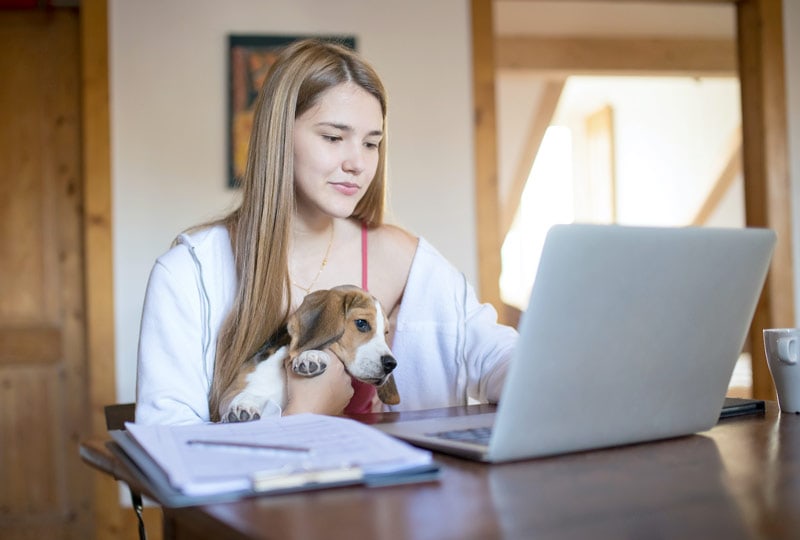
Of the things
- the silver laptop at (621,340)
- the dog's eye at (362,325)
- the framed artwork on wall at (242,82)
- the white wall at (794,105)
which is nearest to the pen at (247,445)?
the silver laptop at (621,340)

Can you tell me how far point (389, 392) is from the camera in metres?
1.71

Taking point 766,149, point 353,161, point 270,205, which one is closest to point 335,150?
point 353,161

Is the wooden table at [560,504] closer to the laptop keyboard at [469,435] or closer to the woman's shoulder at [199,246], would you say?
the laptop keyboard at [469,435]

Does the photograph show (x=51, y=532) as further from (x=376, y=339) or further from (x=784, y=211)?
(x=784, y=211)

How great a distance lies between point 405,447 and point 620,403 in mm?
234

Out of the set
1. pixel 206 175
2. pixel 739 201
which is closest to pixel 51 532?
pixel 206 175

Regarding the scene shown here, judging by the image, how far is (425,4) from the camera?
3490mm

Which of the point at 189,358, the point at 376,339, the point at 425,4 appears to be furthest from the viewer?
the point at 425,4

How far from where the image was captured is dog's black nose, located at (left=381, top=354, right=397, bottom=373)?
162 cm

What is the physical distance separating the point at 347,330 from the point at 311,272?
160 mm

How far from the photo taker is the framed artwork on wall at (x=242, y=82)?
3322mm

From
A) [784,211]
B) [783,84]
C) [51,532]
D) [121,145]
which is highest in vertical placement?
[783,84]

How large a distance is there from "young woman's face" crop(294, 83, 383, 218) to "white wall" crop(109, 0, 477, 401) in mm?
1538

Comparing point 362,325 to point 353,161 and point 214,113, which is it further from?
point 214,113
